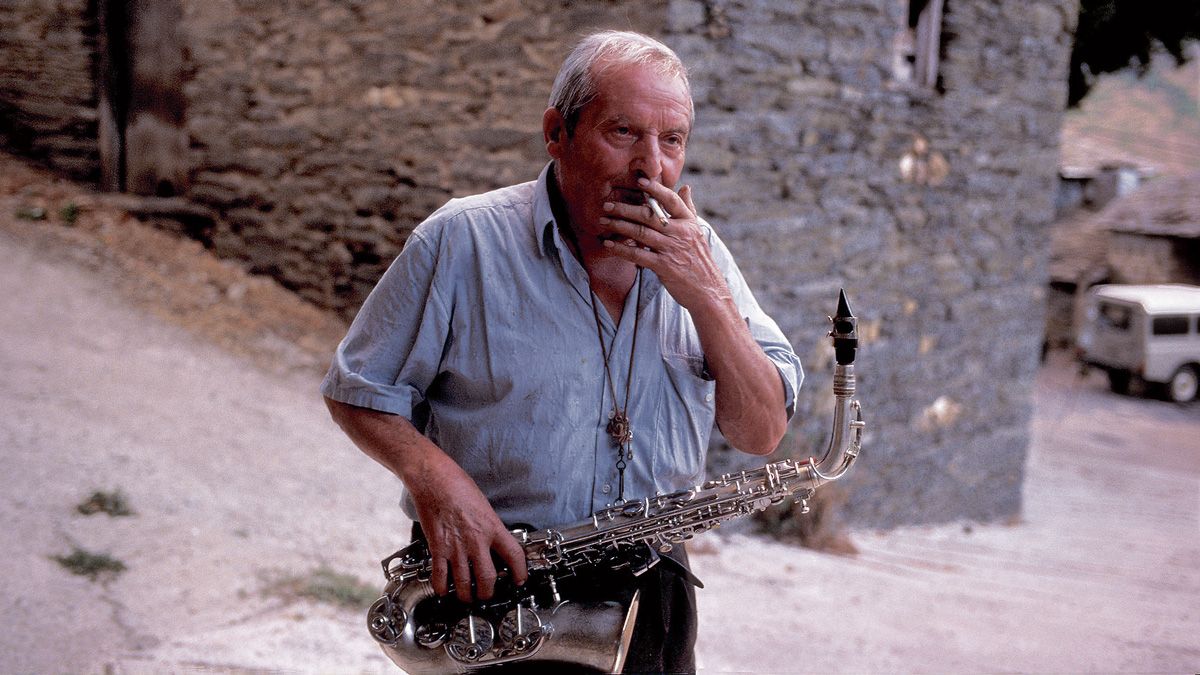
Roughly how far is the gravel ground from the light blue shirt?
66.8 inches

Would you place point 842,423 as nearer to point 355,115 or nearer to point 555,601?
point 555,601

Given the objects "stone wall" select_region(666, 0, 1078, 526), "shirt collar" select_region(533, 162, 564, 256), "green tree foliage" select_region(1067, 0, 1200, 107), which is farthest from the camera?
"green tree foliage" select_region(1067, 0, 1200, 107)

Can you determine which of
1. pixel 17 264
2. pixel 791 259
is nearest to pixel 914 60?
pixel 791 259

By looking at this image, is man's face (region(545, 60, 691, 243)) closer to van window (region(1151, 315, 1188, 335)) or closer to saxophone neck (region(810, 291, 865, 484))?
saxophone neck (region(810, 291, 865, 484))

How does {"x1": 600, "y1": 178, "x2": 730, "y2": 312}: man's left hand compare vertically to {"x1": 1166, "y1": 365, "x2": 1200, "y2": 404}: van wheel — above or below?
above

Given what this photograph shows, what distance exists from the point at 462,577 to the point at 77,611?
2094 mm

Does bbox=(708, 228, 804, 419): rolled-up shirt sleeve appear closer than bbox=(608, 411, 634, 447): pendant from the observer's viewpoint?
No

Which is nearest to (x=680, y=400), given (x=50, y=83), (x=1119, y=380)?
(x=50, y=83)

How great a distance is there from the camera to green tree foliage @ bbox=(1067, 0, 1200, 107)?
10.1 meters

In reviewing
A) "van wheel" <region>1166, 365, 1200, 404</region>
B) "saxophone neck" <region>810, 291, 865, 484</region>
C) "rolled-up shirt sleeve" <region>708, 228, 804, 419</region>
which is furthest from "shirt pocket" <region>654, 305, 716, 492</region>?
"van wheel" <region>1166, 365, 1200, 404</region>

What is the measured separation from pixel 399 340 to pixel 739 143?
3580 millimetres

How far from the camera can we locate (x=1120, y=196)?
885 inches

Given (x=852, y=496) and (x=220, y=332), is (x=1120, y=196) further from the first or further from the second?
(x=220, y=332)

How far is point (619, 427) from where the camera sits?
172 centimetres
